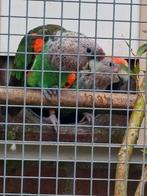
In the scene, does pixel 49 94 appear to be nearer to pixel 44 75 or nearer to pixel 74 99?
pixel 74 99

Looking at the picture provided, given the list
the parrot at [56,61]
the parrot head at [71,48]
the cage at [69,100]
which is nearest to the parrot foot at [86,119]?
the cage at [69,100]

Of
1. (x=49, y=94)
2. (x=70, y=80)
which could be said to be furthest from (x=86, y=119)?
(x=49, y=94)

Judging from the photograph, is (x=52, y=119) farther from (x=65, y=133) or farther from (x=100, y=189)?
(x=100, y=189)

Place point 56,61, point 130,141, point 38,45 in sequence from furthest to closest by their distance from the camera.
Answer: point 38,45, point 56,61, point 130,141

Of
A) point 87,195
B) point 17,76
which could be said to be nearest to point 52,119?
point 17,76

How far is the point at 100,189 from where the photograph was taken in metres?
2.15

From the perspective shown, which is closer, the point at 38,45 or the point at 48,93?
the point at 48,93

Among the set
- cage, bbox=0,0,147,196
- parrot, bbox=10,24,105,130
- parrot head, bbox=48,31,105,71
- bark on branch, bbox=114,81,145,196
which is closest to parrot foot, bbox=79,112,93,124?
cage, bbox=0,0,147,196

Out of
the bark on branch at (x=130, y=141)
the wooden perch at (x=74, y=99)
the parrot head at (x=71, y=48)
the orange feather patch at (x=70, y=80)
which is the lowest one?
the bark on branch at (x=130, y=141)

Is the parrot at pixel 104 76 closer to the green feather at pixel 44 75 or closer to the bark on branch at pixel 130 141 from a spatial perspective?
the green feather at pixel 44 75

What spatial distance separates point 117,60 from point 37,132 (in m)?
0.43

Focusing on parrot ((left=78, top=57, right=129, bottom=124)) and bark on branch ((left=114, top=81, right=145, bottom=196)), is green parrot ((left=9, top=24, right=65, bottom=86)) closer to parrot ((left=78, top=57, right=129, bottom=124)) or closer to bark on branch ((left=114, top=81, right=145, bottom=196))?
parrot ((left=78, top=57, right=129, bottom=124))

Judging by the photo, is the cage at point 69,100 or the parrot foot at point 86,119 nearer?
the cage at point 69,100

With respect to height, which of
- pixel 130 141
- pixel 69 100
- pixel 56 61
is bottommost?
pixel 130 141
